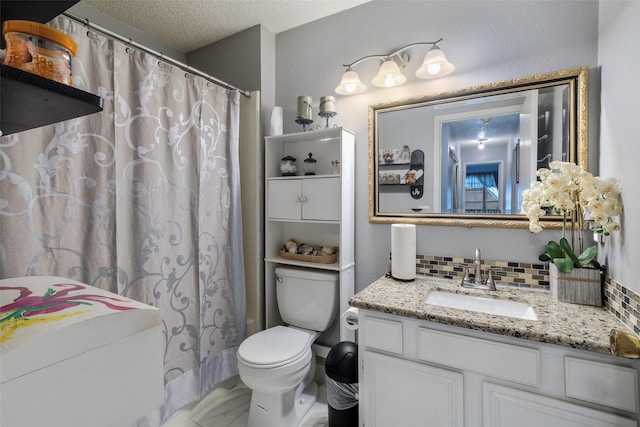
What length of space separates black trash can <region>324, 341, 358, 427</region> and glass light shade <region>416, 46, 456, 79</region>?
5.23ft

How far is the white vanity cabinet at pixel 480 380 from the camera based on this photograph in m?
0.93

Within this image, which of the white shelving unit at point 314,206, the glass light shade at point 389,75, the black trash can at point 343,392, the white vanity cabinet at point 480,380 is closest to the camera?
the white vanity cabinet at point 480,380

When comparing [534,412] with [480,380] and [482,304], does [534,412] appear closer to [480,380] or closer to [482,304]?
[480,380]

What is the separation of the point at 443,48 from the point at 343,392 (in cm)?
196

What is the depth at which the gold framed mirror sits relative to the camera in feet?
4.66

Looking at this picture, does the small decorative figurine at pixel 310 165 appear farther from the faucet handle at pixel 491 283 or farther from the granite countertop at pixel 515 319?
the faucet handle at pixel 491 283

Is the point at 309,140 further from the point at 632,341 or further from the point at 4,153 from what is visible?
the point at 632,341

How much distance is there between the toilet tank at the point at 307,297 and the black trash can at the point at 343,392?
0.36m

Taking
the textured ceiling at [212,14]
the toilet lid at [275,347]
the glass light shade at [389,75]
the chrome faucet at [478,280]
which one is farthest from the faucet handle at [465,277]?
the textured ceiling at [212,14]

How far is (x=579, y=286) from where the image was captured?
1249 millimetres

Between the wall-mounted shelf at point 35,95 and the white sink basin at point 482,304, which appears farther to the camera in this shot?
the white sink basin at point 482,304

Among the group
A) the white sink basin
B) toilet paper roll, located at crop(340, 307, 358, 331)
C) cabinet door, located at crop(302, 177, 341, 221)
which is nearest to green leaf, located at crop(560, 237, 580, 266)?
the white sink basin

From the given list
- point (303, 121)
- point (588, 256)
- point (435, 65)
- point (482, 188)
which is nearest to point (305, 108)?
point (303, 121)

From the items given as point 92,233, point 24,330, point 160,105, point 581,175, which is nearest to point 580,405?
point 581,175
